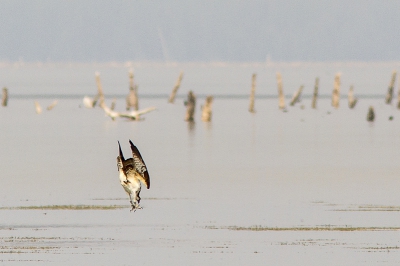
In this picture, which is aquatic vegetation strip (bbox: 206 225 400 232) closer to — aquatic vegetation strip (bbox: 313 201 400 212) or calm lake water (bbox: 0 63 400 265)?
calm lake water (bbox: 0 63 400 265)

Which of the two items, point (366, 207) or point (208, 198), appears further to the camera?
point (208, 198)

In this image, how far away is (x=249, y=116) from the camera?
73500 mm

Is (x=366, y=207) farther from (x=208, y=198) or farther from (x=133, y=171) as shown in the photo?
(x=133, y=171)

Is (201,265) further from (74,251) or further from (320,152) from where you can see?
(320,152)

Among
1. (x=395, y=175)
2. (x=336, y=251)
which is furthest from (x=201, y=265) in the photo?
(x=395, y=175)

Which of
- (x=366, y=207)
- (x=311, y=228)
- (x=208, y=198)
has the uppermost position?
(x=208, y=198)

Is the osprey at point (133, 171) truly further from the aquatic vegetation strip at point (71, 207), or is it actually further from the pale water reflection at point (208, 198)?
the aquatic vegetation strip at point (71, 207)

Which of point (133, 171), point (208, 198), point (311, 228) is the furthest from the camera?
point (208, 198)

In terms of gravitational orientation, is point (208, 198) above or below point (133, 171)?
above

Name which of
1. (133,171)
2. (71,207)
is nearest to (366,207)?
(71,207)

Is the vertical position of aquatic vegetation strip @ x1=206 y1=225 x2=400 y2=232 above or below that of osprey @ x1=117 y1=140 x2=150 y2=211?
below

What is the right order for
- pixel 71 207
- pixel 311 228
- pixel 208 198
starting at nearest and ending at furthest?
pixel 311 228, pixel 71 207, pixel 208 198

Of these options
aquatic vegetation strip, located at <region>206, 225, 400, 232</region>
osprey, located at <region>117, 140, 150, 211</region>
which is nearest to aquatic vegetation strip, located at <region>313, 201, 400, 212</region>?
aquatic vegetation strip, located at <region>206, 225, 400, 232</region>

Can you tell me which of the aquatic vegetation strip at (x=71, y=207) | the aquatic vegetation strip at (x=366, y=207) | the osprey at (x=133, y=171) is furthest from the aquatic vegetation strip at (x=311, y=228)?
the aquatic vegetation strip at (x=71, y=207)
